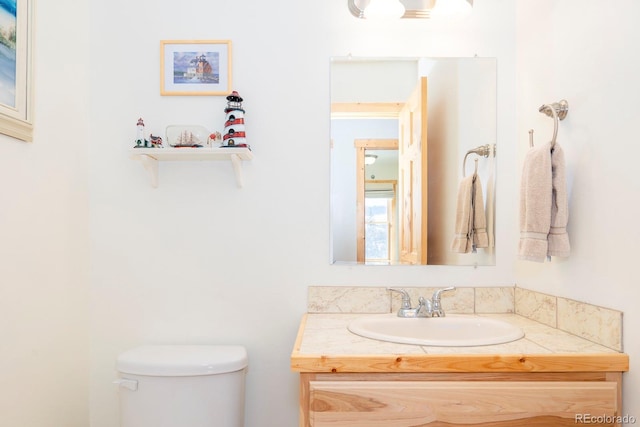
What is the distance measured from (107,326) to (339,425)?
106 cm

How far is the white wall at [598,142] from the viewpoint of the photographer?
1.13 m

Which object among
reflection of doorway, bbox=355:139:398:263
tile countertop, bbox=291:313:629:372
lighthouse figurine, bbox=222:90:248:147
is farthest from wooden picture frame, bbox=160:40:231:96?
tile countertop, bbox=291:313:629:372

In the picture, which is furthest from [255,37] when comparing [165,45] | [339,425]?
[339,425]

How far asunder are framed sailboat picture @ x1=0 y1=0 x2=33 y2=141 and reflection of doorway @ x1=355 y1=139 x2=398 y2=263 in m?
1.11

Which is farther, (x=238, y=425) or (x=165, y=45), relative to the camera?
(x=165, y=45)

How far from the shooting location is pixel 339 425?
1.16 m

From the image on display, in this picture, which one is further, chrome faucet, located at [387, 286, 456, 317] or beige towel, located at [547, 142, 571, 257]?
chrome faucet, located at [387, 286, 456, 317]

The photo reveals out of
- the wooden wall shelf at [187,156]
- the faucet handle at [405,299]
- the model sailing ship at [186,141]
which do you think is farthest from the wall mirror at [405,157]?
the model sailing ship at [186,141]

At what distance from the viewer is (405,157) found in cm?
175

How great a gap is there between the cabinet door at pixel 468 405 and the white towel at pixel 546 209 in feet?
1.25

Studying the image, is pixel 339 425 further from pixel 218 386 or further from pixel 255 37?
pixel 255 37

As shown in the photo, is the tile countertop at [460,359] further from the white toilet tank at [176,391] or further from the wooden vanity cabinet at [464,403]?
the white toilet tank at [176,391]

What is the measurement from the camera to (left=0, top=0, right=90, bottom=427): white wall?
1.34 metres

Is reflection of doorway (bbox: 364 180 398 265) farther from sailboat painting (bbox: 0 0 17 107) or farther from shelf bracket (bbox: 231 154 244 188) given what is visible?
sailboat painting (bbox: 0 0 17 107)
